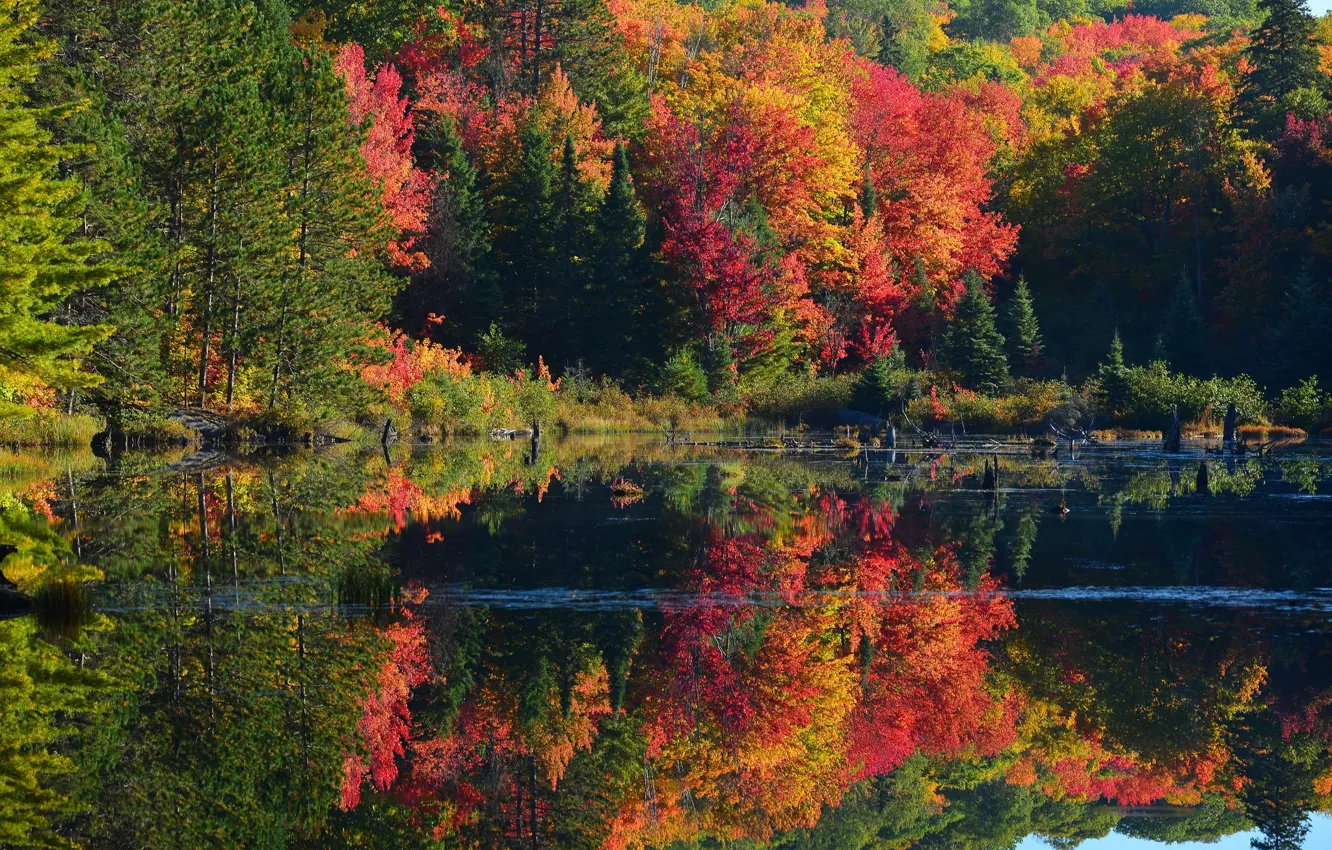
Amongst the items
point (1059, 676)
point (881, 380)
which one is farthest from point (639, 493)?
point (881, 380)

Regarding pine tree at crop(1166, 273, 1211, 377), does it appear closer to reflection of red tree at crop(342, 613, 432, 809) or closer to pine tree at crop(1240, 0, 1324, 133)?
pine tree at crop(1240, 0, 1324, 133)

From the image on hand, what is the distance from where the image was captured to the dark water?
Answer: 10.1 m

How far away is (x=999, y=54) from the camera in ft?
344

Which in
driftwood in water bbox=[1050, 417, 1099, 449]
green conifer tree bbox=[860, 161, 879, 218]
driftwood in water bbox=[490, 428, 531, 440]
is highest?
green conifer tree bbox=[860, 161, 879, 218]

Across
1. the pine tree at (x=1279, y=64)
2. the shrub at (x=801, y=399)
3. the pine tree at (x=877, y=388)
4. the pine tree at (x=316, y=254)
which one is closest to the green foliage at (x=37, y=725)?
the pine tree at (x=316, y=254)

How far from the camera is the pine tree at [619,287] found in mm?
60188

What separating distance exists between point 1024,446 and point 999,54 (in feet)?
209

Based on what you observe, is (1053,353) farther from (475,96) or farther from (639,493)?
(639,493)

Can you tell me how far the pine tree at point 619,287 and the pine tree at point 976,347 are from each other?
12.4m

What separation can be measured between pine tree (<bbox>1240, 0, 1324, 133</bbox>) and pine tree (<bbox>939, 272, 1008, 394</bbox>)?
16085 millimetres

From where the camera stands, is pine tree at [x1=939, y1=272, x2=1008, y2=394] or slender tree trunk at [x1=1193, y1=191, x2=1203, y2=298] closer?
pine tree at [x1=939, y1=272, x2=1008, y2=394]

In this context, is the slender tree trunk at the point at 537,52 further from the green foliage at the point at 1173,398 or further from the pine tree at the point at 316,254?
the green foliage at the point at 1173,398

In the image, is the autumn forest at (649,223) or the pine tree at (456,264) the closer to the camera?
the autumn forest at (649,223)

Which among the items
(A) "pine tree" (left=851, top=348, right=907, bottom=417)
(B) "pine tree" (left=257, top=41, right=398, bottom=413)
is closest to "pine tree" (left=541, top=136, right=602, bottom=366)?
(A) "pine tree" (left=851, top=348, right=907, bottom=417)
